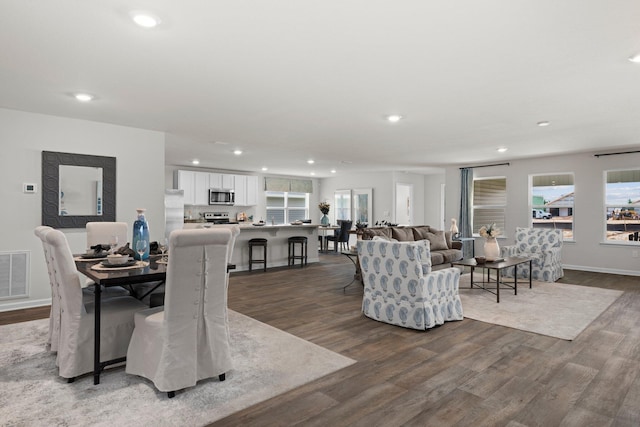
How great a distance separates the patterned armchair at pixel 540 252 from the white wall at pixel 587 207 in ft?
4.12

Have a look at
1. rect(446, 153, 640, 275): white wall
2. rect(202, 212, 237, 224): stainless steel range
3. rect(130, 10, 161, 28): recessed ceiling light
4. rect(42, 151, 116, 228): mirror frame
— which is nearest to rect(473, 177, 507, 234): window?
rect(446, 153, 640, 275): white wall

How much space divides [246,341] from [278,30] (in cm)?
259

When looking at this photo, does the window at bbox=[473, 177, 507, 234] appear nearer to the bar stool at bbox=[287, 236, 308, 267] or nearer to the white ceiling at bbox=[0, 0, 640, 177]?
the white ceiling at bbox=[0, 0, 640, 177]

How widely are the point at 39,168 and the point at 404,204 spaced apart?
9.36 m

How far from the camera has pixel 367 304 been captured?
4.25 metres

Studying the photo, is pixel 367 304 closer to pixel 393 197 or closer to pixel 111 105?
pixel 111 105

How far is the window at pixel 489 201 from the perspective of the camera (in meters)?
8.91

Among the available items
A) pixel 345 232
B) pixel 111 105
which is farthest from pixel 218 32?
pixel 345 232

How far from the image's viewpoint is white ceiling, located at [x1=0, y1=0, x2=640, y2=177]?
2.28 meters

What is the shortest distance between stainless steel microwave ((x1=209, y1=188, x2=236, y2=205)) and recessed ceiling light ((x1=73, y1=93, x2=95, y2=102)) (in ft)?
20.7

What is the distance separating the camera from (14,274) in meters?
4.52

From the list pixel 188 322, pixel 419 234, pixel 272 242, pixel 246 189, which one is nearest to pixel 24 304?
pixel 188 322

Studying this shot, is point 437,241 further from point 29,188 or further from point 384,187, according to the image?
point 29,188

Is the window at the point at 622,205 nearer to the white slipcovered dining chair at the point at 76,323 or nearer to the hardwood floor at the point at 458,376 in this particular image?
the hardwood floor at the point at 458,376
